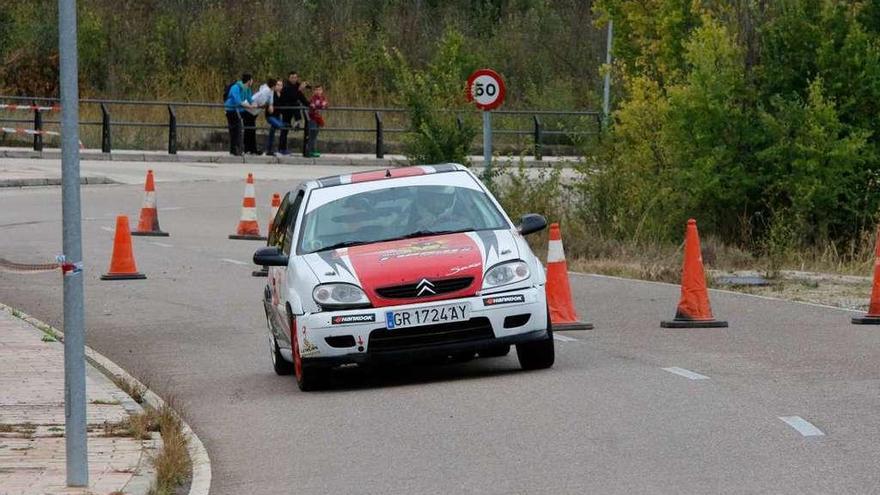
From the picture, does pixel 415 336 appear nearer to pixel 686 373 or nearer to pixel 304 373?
pixel 304 373

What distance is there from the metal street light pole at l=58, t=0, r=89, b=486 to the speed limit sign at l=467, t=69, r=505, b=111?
18.9 meters

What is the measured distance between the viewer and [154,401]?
42.2ft

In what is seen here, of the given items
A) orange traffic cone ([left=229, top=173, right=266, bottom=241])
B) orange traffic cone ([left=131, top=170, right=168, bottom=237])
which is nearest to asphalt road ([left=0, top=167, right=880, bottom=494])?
orange traffic cone ([left=229, top=173, right=266, bottom=241])

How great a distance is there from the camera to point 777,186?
2586 cm

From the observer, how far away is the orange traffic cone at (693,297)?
16.3 meters

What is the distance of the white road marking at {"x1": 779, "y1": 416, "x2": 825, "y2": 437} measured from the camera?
1074cm

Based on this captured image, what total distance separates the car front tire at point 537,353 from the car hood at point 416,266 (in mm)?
659

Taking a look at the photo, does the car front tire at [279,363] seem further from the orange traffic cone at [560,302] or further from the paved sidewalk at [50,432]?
the orange traffic cone at [560,302]

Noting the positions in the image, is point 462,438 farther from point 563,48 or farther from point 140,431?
point 563,48

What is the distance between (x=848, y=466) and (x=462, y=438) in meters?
2.32

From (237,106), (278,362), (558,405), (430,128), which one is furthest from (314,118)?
(558,405)

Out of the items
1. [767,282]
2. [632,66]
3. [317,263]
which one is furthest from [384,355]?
[632,66]

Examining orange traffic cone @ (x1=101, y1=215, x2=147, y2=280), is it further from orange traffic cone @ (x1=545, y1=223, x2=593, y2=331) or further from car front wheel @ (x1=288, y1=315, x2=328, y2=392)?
car front wheel @ (x1=288, y1=315, x2=328, y2=392)

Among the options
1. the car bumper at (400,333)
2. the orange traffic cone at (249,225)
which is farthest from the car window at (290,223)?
the orange traffic cone at (249,225)
